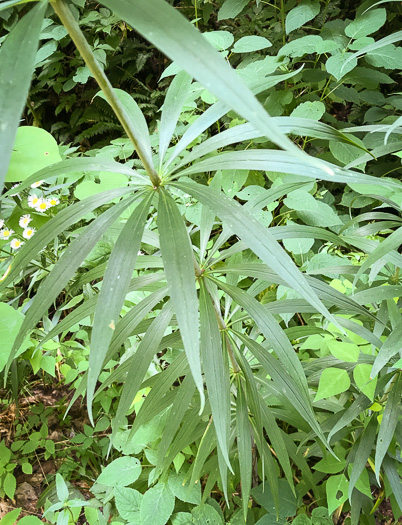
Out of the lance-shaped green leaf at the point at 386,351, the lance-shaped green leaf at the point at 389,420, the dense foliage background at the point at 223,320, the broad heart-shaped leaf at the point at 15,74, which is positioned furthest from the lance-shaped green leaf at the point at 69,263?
the lance-shaped green leaf at the point at 389,420

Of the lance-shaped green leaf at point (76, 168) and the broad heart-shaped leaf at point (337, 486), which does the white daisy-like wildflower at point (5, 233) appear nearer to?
the lance-shaped green leaf at point (76, 168)

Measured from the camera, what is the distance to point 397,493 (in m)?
0.83

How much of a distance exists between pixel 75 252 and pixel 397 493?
807 mm

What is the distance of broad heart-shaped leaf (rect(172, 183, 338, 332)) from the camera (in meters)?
0.44

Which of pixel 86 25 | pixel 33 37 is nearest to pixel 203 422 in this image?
pixel 33 37

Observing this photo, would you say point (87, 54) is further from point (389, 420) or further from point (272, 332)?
point (389, 420)

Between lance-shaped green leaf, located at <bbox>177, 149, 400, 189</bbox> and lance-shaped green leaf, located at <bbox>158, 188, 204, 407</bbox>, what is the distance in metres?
0.09

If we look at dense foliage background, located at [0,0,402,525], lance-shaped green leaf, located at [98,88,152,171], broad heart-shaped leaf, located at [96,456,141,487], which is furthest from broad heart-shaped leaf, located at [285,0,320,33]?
broad heart-shaped leaf, located at [96,456,141,487]

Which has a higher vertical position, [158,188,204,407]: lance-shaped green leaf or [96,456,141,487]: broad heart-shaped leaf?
[158,188,204,407]: lance-shaped green leaf

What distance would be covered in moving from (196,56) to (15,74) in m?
0.14

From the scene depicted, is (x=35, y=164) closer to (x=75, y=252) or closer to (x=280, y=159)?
(x=75, y=252)

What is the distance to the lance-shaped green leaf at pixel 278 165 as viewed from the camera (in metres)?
0.47

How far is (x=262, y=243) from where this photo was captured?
456 millimetres

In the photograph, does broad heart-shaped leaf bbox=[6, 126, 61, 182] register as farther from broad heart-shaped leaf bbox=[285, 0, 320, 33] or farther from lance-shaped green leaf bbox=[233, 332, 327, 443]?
broad heart-shaped leaf bbox=[285, 0, 320, 33]
